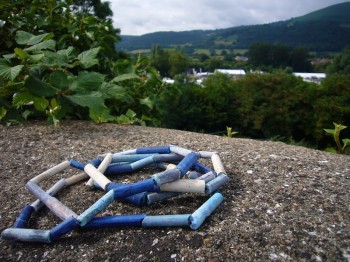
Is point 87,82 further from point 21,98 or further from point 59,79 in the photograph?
point 21,98

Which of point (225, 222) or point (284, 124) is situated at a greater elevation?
point (225, 222)

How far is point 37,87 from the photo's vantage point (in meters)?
2.45

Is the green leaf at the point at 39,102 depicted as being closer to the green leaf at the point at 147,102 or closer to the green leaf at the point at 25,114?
the green leaf at the point at 25,114

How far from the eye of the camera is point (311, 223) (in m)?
1.44

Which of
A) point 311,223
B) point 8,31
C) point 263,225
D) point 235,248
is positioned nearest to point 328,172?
point 311,223

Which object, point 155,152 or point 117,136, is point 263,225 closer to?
point 155,152

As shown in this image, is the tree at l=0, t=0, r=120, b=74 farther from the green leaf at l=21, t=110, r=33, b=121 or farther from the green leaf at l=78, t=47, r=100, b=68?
the green leaf at l=21, t=110, r=33, b=121

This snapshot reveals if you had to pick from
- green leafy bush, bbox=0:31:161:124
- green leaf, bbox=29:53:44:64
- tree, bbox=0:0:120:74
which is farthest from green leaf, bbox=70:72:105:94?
tree, bbox=0:0:120:74

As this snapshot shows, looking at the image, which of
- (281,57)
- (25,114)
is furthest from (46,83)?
(281,57)

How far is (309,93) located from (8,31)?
27.2 metres

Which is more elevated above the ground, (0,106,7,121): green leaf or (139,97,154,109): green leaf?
(0,106,7,121): green leaf

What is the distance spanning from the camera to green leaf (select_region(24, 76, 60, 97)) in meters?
2.43

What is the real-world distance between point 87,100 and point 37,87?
1.27 ft

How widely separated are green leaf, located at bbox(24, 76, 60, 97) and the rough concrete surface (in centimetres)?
40
